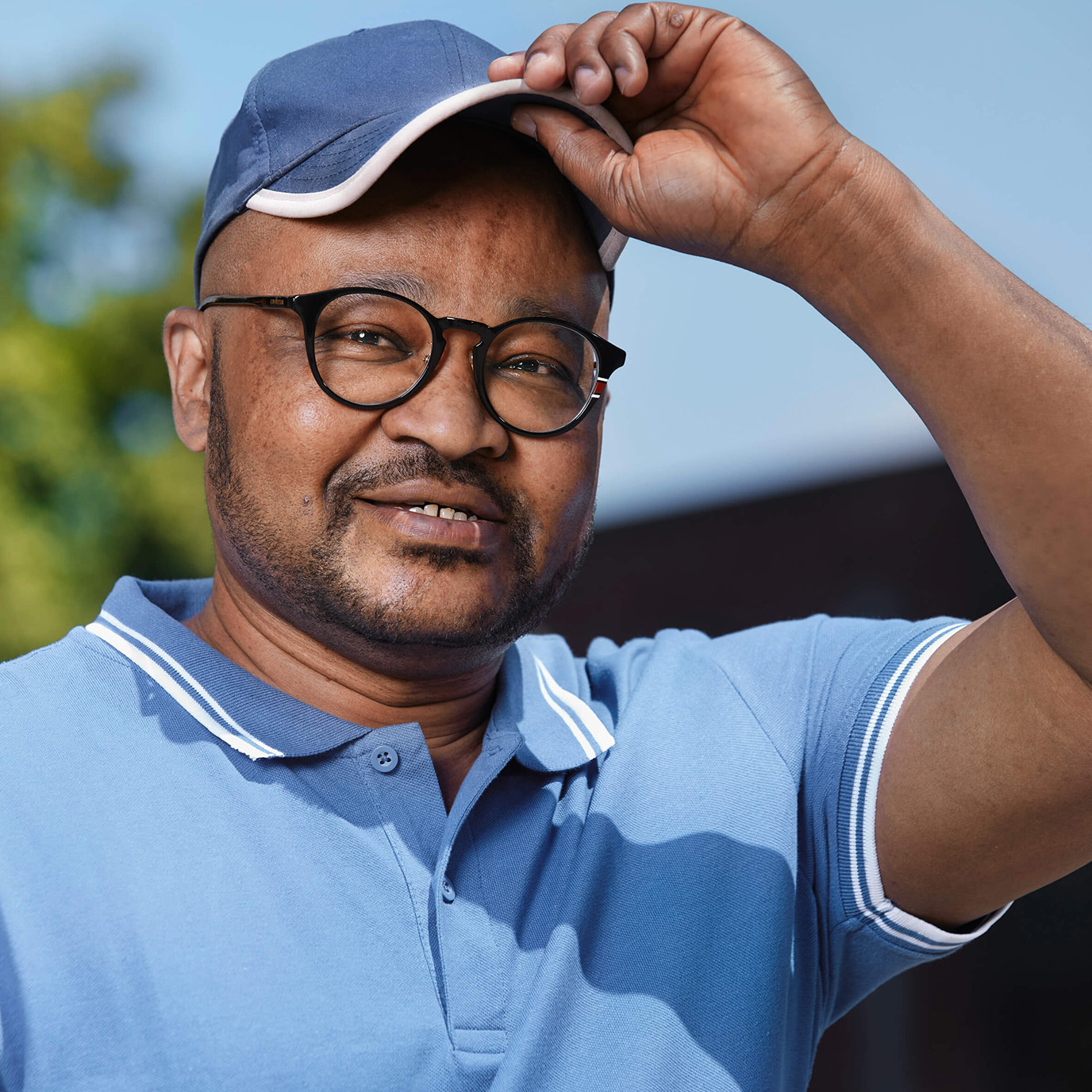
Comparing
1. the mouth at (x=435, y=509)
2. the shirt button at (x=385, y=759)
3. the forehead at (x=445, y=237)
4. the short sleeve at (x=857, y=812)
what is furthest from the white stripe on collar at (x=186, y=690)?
the short sleeve at (x=857, y=812)

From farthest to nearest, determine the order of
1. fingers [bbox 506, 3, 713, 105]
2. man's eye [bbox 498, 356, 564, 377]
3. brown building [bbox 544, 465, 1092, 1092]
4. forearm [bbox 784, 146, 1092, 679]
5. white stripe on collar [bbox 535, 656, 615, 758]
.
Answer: brown building [bbox 544, 465, 1092, 1092]
white stripe on collar [bbox 535, 656, 615, 758]
man's eye [bbox 498, 356, 564, 377]
fingers [bbox 506, 3, 713, 105]
forearm [bbox 784, 146, 1092, 679]

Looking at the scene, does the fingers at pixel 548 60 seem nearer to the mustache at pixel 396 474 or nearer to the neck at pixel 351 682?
the mustache at pixel 396 474

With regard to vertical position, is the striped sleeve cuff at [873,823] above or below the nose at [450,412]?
below

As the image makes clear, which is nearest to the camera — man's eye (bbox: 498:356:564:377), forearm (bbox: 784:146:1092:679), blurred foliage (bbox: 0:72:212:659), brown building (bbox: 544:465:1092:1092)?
forearm (bbox: 784:146:1092:679)

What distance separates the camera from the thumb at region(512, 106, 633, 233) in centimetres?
156

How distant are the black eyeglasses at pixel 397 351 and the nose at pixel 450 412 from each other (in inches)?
0.5

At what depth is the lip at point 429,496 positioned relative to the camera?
173 centimetres

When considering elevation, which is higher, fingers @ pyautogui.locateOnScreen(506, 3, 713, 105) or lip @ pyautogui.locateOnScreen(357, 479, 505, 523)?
fingers @ pyautogui.locateOnScreen(506, 3, 713, 105)

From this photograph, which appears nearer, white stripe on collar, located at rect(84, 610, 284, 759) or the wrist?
the wrist

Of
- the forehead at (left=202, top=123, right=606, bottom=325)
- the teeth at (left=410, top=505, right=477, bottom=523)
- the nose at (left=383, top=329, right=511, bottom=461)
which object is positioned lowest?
the teeth at (left=410, top=505, right=477, bottom=523)

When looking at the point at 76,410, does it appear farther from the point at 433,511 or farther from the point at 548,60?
the point at 548,60

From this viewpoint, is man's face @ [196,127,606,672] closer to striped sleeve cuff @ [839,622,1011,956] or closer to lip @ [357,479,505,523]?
lip @ [357,479,505,523]

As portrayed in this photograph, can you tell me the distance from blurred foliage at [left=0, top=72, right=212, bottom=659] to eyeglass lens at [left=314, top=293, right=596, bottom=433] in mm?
8694

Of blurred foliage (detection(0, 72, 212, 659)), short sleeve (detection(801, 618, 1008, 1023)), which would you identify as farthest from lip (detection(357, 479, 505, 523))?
blurred foliage (detection(0, 72, 212, 659))
